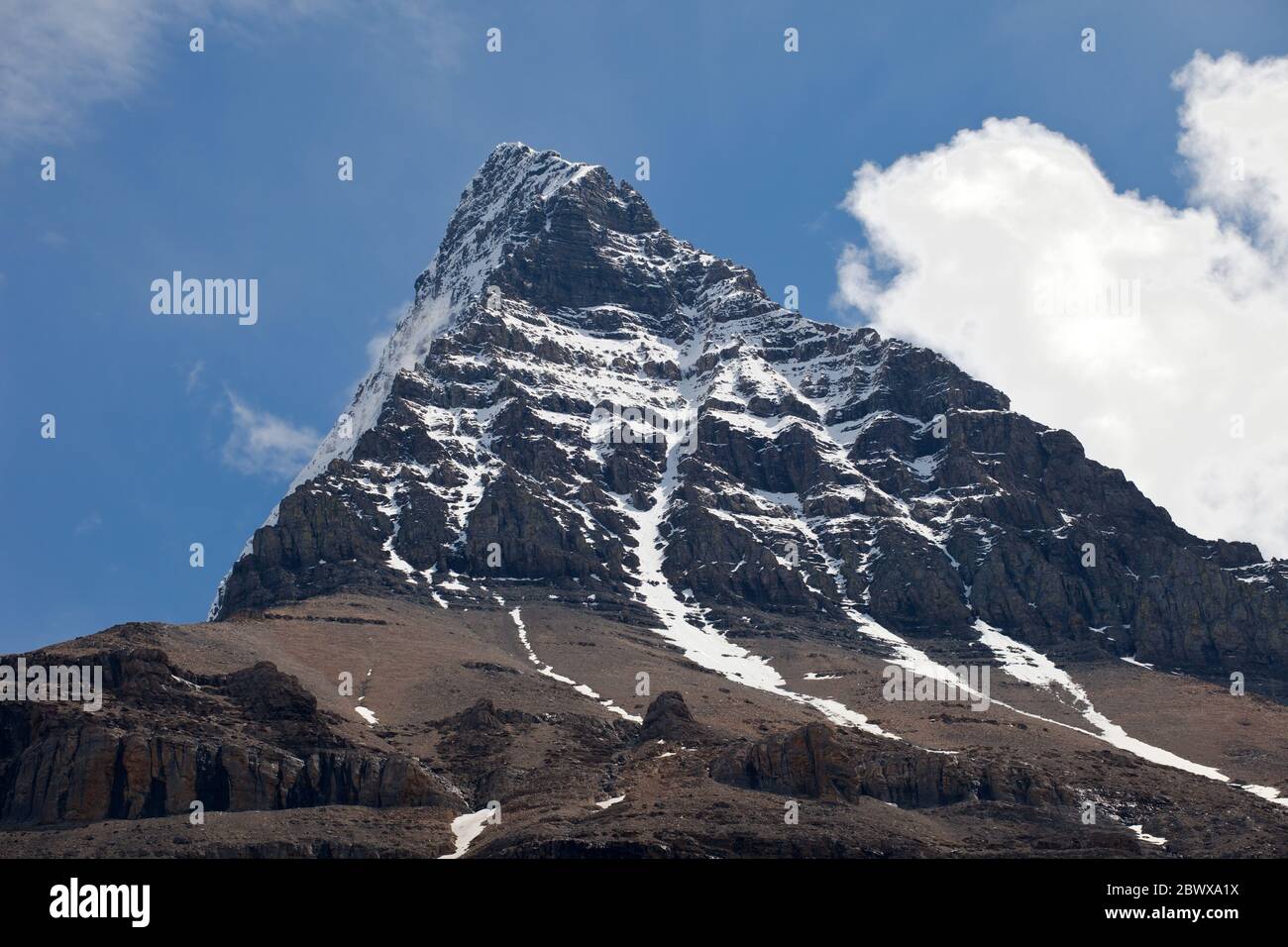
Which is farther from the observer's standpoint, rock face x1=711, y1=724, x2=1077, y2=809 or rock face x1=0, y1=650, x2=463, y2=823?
rock face x1=711, y1=724, x2=1077, y2=809

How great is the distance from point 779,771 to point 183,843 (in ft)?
195

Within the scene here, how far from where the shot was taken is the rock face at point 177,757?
503 feet

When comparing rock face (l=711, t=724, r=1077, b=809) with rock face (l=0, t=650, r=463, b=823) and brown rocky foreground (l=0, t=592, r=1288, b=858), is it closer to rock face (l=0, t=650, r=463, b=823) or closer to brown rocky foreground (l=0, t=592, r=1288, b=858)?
brown rocky foreground (l=0, t=592, r=1288, b=858)

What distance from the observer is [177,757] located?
518 ft

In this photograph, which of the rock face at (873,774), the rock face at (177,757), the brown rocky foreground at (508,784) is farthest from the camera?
the rock face at (873,774)

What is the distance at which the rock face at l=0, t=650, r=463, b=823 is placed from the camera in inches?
6038

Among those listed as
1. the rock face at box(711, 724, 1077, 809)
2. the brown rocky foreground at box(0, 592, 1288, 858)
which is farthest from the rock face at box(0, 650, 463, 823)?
the rock face at box(711, 724, 1077, 809)

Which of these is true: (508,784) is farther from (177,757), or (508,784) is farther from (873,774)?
(873,774)

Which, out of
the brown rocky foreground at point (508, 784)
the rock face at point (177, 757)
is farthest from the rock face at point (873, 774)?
the rock face at point (177, 757)

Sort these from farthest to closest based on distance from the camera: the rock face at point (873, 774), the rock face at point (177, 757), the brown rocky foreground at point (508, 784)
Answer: the rock face at point (873, 774), the rock face at point (177, 757), the brown rocky foreground at point (508, 784)

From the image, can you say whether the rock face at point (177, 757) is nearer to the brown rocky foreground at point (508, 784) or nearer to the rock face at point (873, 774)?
the brown rocky foreground at point (508, 784)
